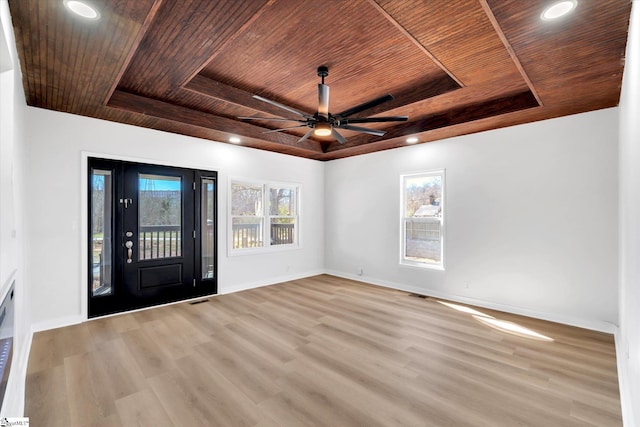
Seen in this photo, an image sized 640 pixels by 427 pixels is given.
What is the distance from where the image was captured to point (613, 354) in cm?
295

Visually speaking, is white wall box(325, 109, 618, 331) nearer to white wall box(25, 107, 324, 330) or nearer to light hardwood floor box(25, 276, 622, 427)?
light hardwood floor box(25, 276, 622, 427)

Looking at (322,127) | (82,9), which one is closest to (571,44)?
(322,127)

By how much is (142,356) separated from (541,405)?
3495 millimetres

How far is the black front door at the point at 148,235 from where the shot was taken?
405cm

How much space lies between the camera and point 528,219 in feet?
13.4

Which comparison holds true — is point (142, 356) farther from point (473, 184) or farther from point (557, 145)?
point (557, 145)

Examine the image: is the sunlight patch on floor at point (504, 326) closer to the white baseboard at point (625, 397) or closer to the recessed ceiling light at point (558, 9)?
the white baseboard at point (625, 397)

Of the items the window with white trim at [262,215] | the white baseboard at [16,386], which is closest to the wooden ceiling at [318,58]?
the window with white trim at [262,215]

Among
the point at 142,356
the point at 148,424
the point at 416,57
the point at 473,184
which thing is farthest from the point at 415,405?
the point at 473,184

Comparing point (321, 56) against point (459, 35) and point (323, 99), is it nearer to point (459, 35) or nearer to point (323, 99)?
point (323, 99)

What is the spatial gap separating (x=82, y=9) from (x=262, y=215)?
4233 mm

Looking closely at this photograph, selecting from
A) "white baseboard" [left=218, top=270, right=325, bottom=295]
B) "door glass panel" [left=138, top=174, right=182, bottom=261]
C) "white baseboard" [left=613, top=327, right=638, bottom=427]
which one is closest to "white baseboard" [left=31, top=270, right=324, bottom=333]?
"white baseboard" [left=218, top=270, right=325, bottom=295]

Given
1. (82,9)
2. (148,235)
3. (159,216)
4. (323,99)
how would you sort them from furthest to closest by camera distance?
(159,216) → (148,235) → (323,99) → (82,9)

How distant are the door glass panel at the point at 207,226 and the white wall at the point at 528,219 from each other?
3.30 metres
